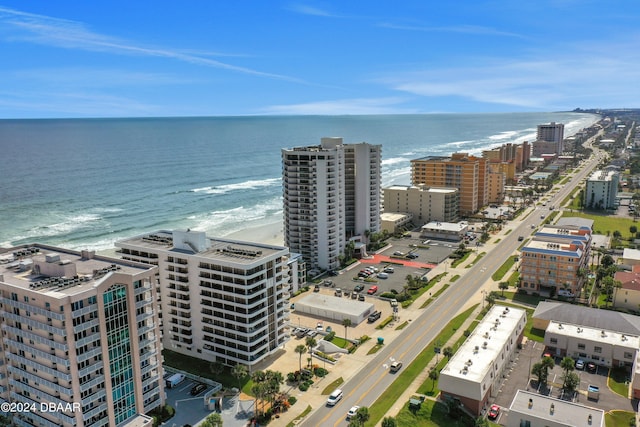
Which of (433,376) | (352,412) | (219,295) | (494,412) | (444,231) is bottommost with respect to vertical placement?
(494,412)

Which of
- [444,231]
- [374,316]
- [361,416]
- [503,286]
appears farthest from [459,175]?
[361,416]

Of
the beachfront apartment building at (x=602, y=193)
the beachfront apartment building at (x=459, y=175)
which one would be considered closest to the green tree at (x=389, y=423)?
the beachfront apartment building at (x=459, y=175)

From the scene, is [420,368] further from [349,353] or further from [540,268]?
[540,268]

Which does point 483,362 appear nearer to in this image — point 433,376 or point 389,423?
point 433,376

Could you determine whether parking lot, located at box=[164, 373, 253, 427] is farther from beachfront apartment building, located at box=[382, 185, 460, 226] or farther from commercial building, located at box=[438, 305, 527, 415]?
beachfront apartment building, located at box=[382, 185, 460, 226]

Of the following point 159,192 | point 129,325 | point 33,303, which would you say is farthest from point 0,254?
point 159,192
